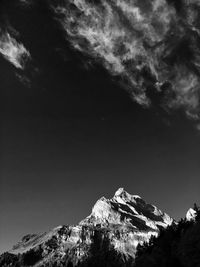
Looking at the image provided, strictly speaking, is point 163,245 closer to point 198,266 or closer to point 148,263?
point 148,263

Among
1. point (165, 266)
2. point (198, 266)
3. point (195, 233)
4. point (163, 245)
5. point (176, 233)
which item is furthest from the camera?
point (176, 233)

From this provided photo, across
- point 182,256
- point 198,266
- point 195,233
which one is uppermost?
point 195,233

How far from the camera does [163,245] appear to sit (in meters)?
152

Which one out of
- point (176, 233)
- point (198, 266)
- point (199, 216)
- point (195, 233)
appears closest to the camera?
point (198, 266)

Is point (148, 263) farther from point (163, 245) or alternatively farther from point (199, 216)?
point (199, 216)

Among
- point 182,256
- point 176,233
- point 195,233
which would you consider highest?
point 176,233

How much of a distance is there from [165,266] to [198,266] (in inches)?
601

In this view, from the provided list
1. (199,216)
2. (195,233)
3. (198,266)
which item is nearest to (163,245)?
(199,216)

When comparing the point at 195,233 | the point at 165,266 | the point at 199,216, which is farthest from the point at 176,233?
the point at 165,266

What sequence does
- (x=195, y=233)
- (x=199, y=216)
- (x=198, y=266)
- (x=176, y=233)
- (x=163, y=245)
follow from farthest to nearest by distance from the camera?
(x=176, y=233) → (x=199, y=216) → (x=163, y=245) → (x=195, y=233) → (x=198, y=266)

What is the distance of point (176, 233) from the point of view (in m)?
177

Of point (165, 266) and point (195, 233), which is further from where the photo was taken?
point (195, 233)

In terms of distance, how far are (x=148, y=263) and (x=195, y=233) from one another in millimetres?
22525

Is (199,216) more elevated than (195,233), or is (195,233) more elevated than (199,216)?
(199,216)
